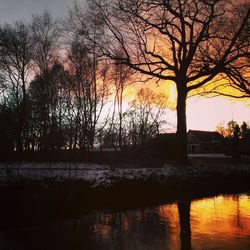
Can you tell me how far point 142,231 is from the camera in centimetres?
906

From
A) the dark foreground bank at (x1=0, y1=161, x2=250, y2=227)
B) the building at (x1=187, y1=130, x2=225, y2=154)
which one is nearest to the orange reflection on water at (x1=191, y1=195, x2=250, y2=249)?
the dark foreground bank at (x1=0, y1=161, x2=250, y2=227)

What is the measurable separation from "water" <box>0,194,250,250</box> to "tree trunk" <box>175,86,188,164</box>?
485 inches

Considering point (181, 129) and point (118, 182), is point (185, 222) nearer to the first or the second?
point (118, 182)

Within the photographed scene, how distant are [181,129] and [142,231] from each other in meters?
16.5

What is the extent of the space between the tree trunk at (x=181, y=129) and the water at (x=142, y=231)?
40.4 feet

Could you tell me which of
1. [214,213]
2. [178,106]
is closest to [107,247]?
[214,213]

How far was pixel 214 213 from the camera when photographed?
38.5 feet

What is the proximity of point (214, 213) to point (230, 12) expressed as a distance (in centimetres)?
1730

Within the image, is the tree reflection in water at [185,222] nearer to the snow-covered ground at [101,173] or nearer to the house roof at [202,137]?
the snow-covered ground at [101,173]

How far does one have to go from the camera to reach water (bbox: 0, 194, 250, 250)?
7.76 m

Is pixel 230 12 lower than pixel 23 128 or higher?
higher

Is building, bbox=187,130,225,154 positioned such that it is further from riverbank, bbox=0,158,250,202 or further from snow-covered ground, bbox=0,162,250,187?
riverbank, bbox=0,158,250,202

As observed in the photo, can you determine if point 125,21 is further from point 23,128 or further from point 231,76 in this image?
point 23,128

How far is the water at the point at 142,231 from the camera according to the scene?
7.76 m
